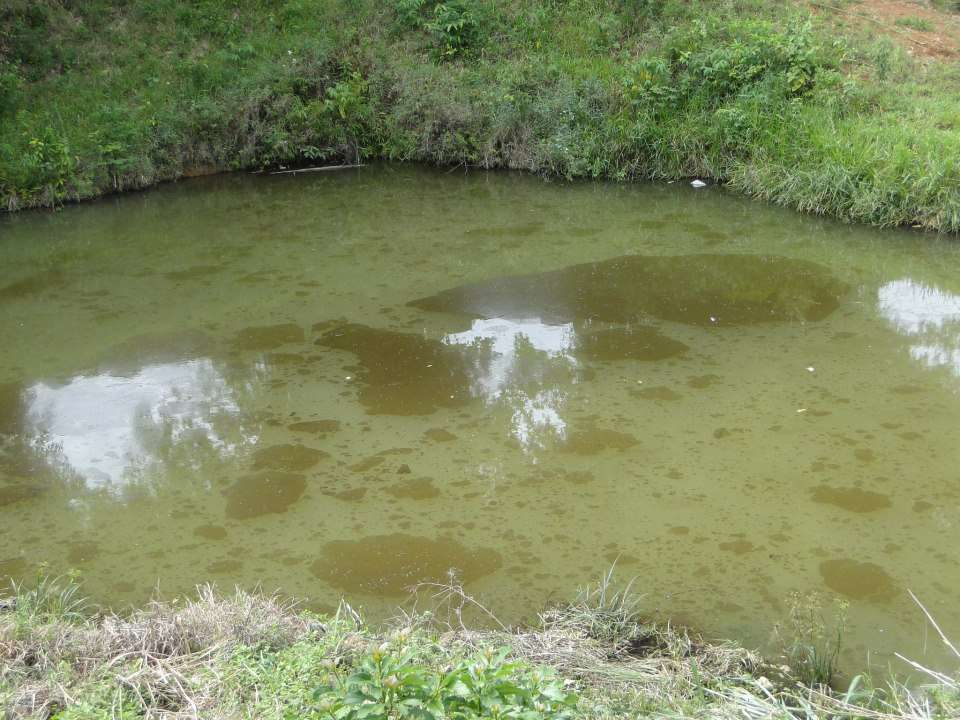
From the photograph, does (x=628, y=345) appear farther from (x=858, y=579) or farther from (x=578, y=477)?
(x=858, y=579)

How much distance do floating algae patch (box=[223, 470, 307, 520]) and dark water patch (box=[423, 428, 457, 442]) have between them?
73 cm

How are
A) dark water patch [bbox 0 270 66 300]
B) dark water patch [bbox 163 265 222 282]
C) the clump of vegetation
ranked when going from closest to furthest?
dark water patch [bbox 0 270 66 300], dark water patch [bbox 163 265 222 282], the clump of vegetation

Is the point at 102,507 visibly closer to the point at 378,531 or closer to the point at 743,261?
the point at 378,531

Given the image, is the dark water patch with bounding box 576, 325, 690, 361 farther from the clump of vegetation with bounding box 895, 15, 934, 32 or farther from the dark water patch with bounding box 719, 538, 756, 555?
the clump of vegetation with bounding box 895, 15, 934, 32

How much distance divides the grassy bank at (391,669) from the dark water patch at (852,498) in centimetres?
117

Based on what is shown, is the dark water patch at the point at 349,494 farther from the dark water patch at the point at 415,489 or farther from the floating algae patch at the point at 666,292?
Answer: the floating algae patch at the point at 666,292

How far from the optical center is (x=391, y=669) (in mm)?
2207

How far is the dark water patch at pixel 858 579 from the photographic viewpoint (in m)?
3.66

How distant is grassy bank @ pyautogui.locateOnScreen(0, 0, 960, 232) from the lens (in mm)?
8758

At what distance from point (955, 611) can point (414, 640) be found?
6.94 feet

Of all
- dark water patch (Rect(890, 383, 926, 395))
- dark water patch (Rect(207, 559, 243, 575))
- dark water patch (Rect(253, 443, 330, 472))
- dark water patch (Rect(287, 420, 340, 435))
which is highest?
dark water patch (Rect(890, 383, 926, 395))

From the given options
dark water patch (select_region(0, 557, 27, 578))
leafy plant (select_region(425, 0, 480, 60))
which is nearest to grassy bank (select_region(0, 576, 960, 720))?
dark water patch (select_region(0, 557, 27, 578))

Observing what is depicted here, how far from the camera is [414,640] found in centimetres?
308

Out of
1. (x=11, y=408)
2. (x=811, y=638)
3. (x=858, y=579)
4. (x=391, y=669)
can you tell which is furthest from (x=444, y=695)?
(x=11, y=408)
